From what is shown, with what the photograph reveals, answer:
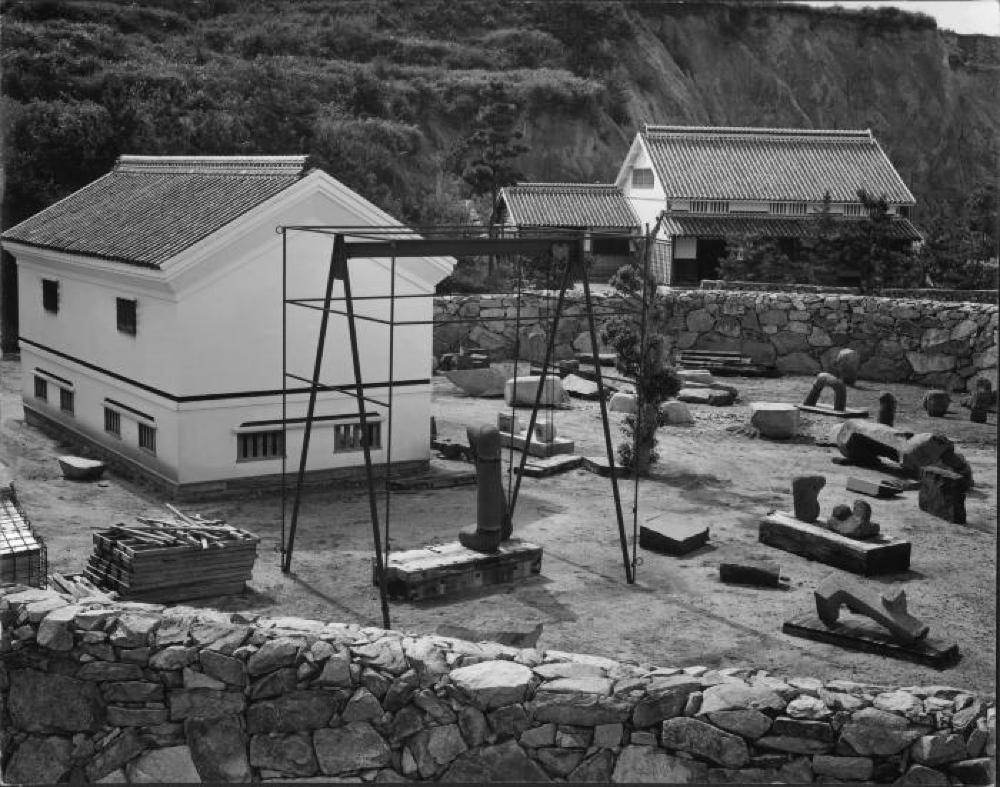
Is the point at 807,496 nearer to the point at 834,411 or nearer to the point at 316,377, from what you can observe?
the point at 316,377

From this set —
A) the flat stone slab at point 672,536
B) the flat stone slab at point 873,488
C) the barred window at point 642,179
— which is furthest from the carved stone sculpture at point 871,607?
the barred window at point 642,179

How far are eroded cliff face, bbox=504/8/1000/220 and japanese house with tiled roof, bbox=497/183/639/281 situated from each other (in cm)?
2496

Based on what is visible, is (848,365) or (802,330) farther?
(802,330)

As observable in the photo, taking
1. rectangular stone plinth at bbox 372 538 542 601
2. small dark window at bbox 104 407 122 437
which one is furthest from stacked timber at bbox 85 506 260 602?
small dark window at bbox 104 407 122 437

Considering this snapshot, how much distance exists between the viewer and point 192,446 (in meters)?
19.7

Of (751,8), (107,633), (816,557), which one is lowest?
(816,557)

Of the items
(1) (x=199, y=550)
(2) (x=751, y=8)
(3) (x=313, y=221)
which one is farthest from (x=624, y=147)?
(1) (x=199, y=550)

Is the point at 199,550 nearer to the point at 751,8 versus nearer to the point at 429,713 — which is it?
the point at 429,713

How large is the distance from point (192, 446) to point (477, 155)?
3391 cm

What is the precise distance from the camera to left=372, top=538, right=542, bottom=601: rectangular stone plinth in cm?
1558

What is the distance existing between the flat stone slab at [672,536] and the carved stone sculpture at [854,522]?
1.72 m

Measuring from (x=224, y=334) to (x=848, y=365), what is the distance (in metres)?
16.2

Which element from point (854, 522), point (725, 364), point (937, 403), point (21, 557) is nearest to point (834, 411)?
point (937, 403)

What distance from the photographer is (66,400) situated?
23.5 metres
